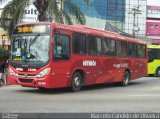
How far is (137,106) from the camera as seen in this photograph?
43.0ft

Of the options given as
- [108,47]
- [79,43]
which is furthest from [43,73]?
[108,47]

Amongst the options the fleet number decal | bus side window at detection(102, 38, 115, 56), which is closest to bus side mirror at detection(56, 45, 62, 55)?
the fleet number decal

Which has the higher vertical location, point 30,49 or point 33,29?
point 33,29

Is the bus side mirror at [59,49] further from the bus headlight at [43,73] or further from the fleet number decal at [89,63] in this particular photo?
the fleet number decal at [89,63]

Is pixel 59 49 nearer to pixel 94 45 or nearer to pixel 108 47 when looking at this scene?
pixel 94 45

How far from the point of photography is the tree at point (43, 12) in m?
26.7

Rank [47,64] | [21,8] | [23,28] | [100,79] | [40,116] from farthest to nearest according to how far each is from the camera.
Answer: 1. [21,8]
2. [100,79]
3. [23,28]
4. [47,64]
5. [40,116]

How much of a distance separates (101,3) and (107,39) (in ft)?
206

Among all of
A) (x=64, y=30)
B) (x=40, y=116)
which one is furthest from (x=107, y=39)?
(x=40, y=116)

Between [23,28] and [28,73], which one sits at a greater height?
[23,28]

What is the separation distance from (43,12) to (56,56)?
11.6 meters

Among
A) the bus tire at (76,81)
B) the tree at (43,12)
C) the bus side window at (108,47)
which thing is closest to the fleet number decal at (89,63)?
the bus tire at (76,81)

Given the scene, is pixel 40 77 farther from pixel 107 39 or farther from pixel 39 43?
pixel 107 39

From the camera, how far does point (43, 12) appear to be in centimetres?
2764
